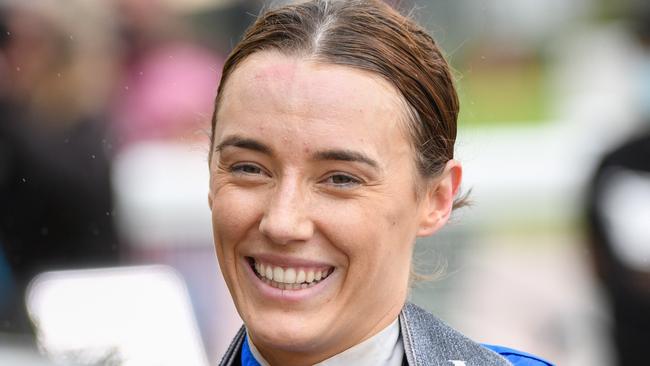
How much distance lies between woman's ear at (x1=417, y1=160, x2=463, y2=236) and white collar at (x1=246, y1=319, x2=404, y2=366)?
7.8 inches

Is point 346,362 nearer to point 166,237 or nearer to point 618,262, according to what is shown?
point 618,262

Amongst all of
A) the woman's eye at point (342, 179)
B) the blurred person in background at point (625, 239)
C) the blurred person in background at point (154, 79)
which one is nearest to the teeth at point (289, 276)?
the woman's eye at point (342, 179)

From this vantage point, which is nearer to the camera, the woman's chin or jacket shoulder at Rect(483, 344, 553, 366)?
the woman's chin

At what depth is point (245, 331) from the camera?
2.62 m

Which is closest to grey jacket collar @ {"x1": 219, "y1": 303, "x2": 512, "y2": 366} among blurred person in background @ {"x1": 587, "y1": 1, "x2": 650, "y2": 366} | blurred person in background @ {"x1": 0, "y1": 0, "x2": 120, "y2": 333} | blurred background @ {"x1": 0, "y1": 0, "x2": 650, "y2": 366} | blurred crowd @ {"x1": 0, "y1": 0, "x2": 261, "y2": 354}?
blurred background @ {"x1": 0, "y1": 0, "x2": 650, "y2": 366}

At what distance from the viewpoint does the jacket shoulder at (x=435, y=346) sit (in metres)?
2.50

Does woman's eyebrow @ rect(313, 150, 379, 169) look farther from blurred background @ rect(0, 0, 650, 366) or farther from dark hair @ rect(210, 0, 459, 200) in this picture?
blurred background @ rect(0, 0, 650, 366)

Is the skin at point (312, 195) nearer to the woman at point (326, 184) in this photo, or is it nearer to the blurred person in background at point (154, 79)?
the woman at point (326, 184)

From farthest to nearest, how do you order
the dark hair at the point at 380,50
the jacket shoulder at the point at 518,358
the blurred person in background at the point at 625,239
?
the blurred person in background at the point at 625,239
the jacket shoulder at the point at 518,358
the dark hair at the point at 380,50

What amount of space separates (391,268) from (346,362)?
19 centimetres

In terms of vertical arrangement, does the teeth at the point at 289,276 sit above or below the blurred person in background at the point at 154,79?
below

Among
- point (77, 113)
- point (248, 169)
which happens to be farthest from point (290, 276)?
point (77, 113)

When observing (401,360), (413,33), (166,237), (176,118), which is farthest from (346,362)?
(166,237)

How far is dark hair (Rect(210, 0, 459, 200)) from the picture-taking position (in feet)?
7.97
